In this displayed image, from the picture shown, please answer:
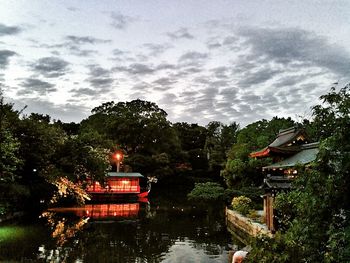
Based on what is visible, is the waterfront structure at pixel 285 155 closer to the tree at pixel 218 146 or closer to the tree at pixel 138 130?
the tree at pixel 138 130

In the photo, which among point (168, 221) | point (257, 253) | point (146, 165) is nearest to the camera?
point (257, 253)

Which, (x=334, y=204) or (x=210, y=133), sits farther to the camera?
(x=210, y=133)

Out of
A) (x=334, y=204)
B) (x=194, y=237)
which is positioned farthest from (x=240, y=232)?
(x=334, y=204)

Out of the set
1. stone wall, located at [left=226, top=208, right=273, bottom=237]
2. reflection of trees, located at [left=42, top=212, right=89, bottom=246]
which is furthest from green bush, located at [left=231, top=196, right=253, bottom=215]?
reflection of trees, located at [left=42, top=212, right=89, bottom=246]

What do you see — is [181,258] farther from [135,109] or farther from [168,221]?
[135,109]

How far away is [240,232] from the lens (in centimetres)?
2331

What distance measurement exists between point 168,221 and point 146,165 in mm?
30456

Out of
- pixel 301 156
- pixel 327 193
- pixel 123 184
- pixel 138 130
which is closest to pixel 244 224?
pixel 301 156

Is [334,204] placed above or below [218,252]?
above

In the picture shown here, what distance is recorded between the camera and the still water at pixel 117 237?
17.2 metres

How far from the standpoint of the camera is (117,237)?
2195 cm

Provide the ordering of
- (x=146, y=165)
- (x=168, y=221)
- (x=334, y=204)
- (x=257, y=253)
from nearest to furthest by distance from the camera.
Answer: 1. (x=334, y=204)
2. (x=257, y=253)
3. (x=168, y=221)
4. (x=146, y=165)

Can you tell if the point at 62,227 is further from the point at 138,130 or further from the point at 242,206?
the point at 138,130

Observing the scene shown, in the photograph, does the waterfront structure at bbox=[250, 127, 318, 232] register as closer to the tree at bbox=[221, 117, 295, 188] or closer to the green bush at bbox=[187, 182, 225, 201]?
the tree at bbox=[221, 117, 295, 188]
